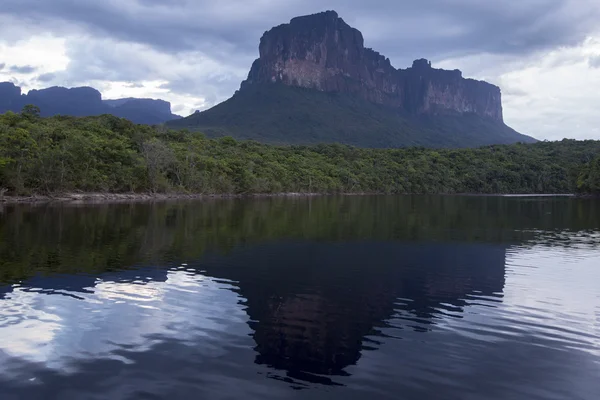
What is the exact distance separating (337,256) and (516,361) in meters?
16.1

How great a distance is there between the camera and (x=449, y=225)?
4712cm

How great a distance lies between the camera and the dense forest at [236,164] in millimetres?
73875

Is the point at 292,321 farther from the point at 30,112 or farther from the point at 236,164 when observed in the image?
the point at 236,164

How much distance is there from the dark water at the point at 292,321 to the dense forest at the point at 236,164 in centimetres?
4860

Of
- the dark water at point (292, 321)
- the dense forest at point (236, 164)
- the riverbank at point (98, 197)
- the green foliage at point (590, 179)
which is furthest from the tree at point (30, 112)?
the green foliage at point (590, 179)

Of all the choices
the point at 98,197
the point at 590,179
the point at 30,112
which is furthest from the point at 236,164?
the point at 590,179

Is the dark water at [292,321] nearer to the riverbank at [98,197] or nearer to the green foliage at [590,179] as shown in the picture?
the riverbank at [98,197]

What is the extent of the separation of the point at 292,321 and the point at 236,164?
9885 cm

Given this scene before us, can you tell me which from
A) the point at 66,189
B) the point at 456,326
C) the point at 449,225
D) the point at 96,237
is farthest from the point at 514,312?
the point at 66,189

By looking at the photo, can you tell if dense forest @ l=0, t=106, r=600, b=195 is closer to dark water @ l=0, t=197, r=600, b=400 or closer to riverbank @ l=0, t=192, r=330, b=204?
riverbank @ l=0, t=192, r=330, b=204

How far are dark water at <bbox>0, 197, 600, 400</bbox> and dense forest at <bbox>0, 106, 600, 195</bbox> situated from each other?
48.6 metres

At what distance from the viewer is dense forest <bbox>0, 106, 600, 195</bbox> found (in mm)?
73875

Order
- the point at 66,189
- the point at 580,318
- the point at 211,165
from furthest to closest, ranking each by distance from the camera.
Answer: the point at 211,165
the point at 66,189
the point at 580,318

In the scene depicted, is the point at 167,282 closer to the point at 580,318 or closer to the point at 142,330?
the point at 142,330
